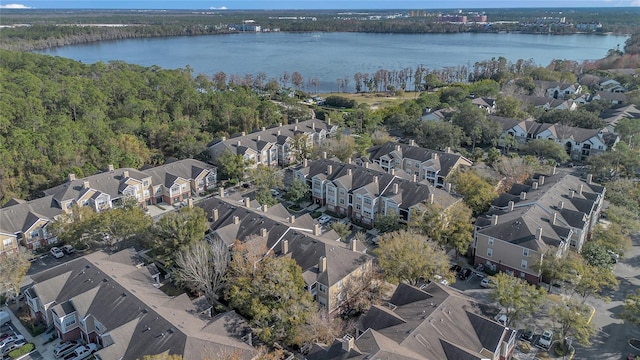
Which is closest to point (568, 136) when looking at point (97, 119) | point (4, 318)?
point (97, 119)

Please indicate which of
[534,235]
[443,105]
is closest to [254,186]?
[534,235]

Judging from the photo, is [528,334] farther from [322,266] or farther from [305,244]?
[305,244]

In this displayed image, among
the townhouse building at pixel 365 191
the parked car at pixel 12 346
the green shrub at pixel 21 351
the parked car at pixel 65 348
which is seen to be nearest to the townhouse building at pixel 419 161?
the townhouse building at pixel 365 191

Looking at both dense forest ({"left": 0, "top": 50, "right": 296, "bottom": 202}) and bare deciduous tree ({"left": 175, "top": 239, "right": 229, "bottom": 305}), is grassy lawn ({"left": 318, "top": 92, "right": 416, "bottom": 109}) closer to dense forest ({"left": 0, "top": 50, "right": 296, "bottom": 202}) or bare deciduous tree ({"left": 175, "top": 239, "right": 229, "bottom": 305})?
dense forest ({"left": 0, "top": 50, "right": 296, "bottom": 202})

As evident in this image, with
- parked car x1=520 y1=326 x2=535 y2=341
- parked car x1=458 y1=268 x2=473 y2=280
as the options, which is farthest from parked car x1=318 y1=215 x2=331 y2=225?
parked car x1=520 y1=326 x2=535 y2=341

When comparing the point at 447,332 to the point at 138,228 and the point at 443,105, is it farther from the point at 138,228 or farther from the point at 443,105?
the point at 443,105

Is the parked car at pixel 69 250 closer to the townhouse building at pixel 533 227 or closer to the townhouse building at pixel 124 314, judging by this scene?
the townhouse building at pixel 124 314

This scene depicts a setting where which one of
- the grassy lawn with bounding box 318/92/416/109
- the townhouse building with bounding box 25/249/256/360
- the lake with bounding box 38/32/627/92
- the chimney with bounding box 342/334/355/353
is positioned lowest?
the townhouse building with bounding box 25/249/256/360
